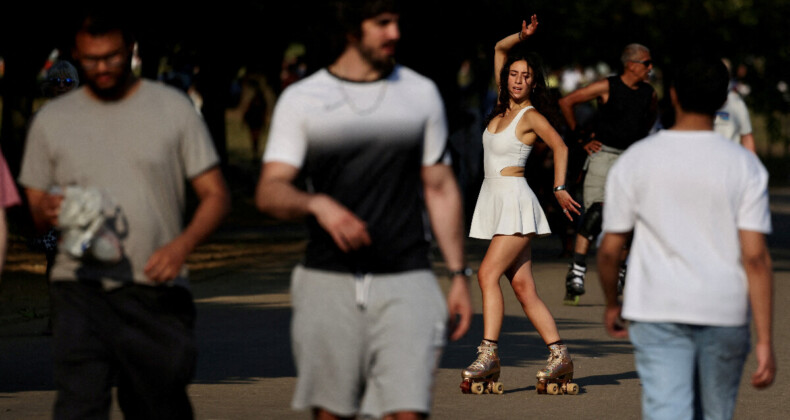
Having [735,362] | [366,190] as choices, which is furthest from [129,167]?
[735,362]

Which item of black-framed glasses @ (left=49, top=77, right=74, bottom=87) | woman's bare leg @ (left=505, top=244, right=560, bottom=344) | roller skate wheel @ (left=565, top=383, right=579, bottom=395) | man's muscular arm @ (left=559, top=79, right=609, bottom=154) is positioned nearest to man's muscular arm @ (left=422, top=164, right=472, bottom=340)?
woman's bare leg @ (left=505, top=244, right=560, bottom=344)

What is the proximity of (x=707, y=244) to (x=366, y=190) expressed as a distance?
1.08 metres

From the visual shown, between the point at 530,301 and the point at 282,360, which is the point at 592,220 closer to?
the point at 282,360

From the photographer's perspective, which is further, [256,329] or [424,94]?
[256,329]

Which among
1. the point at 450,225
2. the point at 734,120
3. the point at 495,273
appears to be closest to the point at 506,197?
the point at 495,273

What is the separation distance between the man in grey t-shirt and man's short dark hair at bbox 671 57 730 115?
5.07ft

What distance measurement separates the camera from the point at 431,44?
2361cm

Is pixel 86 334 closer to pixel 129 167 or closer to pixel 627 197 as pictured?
pixel 129 167

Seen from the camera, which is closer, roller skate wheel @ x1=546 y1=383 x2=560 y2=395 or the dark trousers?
the dark trousers

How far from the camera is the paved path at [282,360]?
26.8 feet

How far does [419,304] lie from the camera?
4.95 m

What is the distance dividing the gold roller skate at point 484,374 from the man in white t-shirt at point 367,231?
362 cm

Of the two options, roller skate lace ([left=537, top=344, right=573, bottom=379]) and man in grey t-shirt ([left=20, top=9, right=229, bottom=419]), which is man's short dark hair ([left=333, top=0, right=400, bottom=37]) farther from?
roller skate lace ([left=537, top=344, right=573, bottom=379])

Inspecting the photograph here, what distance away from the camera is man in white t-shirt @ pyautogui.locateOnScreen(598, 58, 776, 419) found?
496 cm
